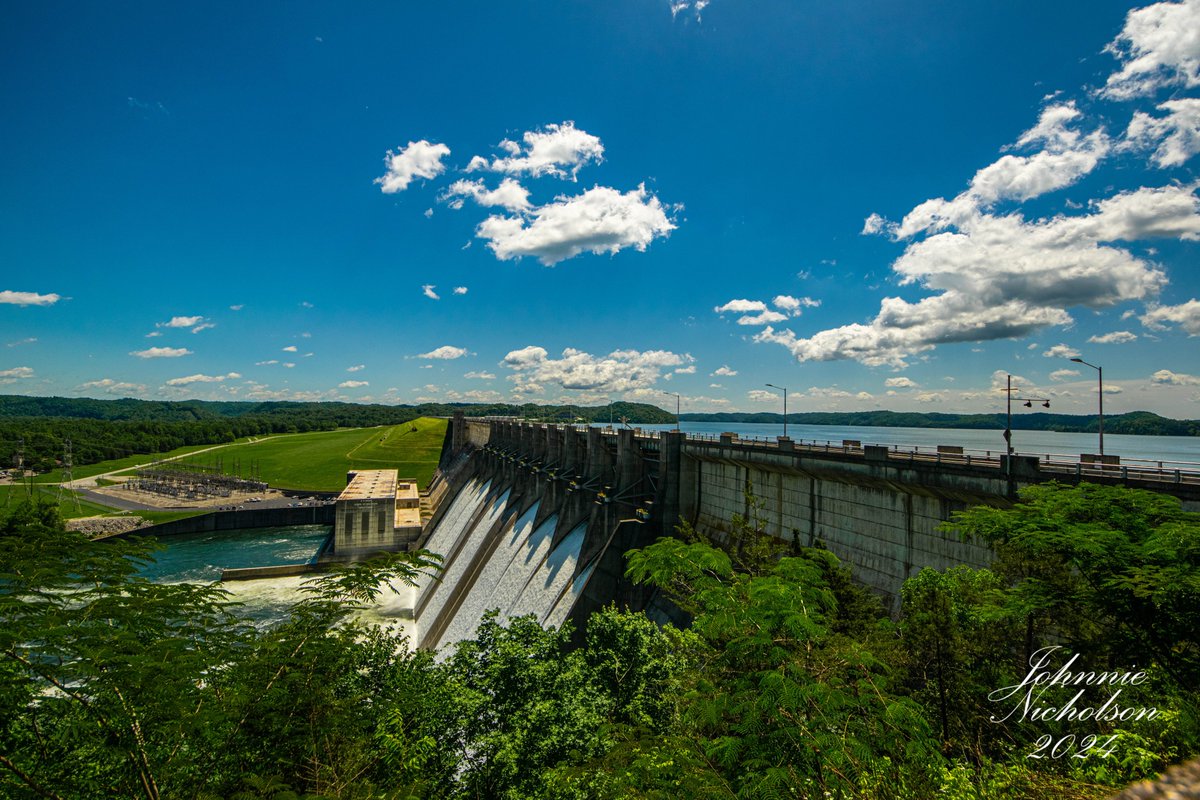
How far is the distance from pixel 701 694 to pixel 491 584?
29.3m

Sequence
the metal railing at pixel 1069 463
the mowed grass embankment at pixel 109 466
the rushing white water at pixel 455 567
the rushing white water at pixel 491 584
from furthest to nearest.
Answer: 1. the mowed grass embankment at pixel 109 466
2. the rushing white water at pixel 455 567
3. the rushing white water at pixel 491 584
4. the metal railing at pixel 1069 463

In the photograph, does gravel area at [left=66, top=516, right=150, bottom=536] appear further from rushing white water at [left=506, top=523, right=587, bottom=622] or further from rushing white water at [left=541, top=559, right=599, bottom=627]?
rushing white water at [left=541, top=559, right=599, bottom=627]

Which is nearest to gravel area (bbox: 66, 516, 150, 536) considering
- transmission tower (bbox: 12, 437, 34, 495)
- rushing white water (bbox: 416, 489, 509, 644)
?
rushing white water (bbox: 416, 489, 509, 644)

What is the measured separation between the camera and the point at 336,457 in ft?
373

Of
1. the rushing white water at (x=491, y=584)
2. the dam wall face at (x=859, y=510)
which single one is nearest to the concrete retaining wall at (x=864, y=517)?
the dam wall face at (x=859, y=510)

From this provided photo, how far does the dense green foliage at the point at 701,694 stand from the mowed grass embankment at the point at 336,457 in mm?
89152

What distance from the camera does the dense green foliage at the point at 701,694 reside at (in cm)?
573

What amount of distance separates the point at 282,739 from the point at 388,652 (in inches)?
249

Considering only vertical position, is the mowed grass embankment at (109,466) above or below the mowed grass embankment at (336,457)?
below

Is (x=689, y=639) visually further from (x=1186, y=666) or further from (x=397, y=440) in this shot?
(x=397, y=440)

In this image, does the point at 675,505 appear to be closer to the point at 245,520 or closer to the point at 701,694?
the point at 701,694

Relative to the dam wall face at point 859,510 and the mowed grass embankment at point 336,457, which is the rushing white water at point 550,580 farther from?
the mowed grass embankment at point 336,457

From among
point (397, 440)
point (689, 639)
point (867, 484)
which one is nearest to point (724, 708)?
point (689, 639)

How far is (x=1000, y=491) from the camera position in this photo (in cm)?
1489
